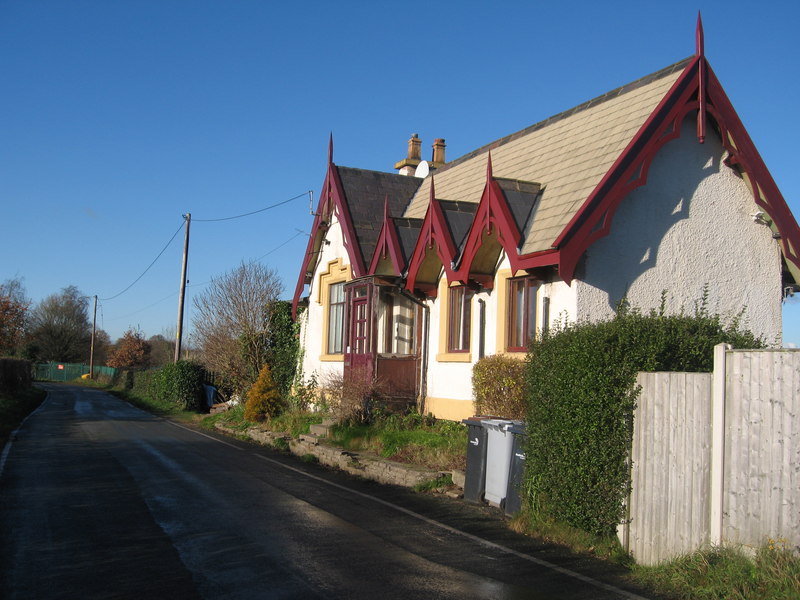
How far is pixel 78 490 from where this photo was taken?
11219 mm

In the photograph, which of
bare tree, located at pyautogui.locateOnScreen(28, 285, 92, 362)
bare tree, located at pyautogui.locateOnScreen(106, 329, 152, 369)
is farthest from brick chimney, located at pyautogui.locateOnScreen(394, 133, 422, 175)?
bare tree, located at pyautogui.locateOnScreen(28, 285, 92, 362)

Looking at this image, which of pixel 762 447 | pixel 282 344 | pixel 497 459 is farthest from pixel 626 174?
pixel 282 344

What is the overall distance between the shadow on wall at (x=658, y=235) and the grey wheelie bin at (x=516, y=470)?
12.5 feet

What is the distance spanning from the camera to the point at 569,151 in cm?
1568

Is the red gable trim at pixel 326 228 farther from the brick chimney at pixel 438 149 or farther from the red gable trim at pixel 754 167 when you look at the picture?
the red gable trim at pixel 754 167

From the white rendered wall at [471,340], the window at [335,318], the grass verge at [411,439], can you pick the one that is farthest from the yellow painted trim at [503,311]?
the window at [335,318]

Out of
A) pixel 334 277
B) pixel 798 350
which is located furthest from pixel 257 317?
pixel 798 350

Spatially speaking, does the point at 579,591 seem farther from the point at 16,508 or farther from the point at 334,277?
the point at 334,277

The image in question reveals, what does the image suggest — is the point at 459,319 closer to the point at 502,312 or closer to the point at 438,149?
the point at 502,312

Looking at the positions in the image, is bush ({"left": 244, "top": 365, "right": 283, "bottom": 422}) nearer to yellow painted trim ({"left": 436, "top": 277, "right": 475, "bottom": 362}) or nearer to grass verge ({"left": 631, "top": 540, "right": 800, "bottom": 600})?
yellow painted trim ({"left": 436, "top": 277, "right": 475, "bottom": 362})

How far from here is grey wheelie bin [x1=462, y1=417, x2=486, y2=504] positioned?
1093 centimetres

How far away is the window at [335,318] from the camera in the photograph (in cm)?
2252

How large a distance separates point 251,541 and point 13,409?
23.4 meters

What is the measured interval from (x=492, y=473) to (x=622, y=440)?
2.98 meters
